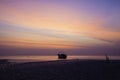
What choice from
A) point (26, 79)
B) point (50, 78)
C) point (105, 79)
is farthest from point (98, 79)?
point (26, 79)

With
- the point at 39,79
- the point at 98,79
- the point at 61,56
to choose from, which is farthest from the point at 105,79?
the point at 61,56

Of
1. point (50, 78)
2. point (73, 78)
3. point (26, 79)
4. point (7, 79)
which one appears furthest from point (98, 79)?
point (7, 79)

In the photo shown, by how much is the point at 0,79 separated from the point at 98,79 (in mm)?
10969

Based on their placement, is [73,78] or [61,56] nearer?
[73,78]

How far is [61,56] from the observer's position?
302 feet

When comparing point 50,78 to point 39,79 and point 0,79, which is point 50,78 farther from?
point 0,79

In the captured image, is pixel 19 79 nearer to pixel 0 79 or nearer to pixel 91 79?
pixel 0 79

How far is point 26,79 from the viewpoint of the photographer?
76.1 feet

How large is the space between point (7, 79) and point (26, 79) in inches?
82.1

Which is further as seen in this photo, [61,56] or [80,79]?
[61,56]

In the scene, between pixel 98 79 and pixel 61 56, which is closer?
pixel 98 79

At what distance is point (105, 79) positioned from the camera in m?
23.9

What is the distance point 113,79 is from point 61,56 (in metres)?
68.3

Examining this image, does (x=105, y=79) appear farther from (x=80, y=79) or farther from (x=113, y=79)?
(x=80, y=79)
